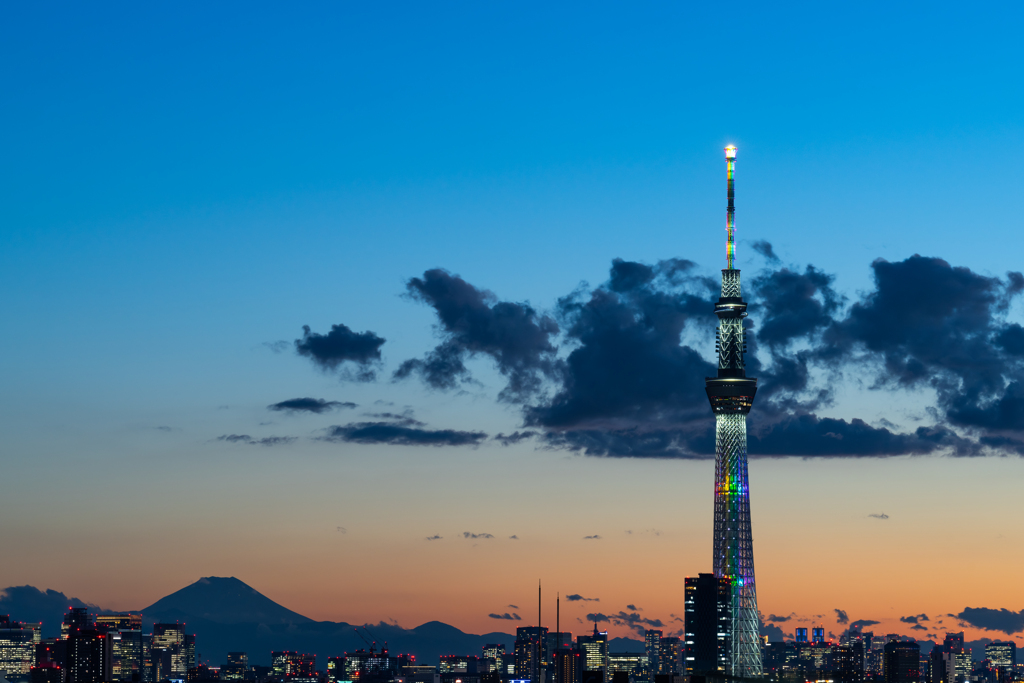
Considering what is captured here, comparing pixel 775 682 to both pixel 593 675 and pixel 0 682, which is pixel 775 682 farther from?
pixel 0 682

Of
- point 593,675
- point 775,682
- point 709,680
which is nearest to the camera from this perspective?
point 593,675

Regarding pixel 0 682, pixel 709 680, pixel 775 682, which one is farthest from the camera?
pixel 775 682

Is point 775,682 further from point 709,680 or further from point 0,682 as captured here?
point 0,682

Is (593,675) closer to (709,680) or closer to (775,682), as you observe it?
(709,680)

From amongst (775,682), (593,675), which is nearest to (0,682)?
(593,675)

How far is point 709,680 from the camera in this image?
131 meters

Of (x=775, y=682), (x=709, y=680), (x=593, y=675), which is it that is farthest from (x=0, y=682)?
(x=775, y=682)

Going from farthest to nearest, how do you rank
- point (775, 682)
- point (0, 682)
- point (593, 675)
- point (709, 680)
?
point (775, 682) < point (709, 680) < point (593, 675) < point (0, 682)

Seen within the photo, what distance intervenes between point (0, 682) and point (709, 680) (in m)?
69.7

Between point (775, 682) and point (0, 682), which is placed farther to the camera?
point (775, 682)

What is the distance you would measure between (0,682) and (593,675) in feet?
136

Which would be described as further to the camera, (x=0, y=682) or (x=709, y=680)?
(x=709, y=680)

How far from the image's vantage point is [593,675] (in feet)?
337

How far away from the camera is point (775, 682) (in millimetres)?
187000
